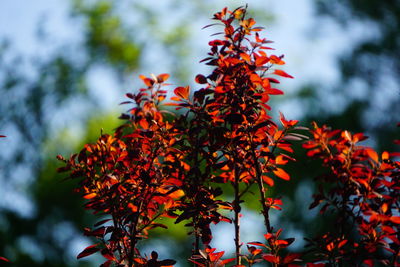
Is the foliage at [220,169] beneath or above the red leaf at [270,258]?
above

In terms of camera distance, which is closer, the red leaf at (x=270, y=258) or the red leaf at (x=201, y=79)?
the red leaf at (x=270, y=258)

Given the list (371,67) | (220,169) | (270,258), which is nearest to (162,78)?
(220,169)

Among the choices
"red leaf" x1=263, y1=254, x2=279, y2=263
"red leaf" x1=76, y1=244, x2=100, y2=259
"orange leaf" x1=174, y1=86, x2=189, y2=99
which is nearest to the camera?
"red leaf" x1=263, y1=254, x2=279, y2=263

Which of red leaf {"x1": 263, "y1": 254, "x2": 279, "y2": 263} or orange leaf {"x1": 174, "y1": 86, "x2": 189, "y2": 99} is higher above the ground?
orange leaf {"x1": 174, "y1": 86, "x2": 189, "y2": 99}

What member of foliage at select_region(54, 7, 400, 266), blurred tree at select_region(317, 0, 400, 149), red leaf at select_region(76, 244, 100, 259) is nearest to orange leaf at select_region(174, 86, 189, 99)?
foliage at select_region(54, 7, 400, 266)

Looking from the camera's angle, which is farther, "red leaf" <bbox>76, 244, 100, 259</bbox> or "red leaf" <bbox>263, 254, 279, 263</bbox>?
"red leaf" <bbox>76, 244, 100, 259</bbox>

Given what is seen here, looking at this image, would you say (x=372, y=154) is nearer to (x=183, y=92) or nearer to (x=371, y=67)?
(x=183, y=92)

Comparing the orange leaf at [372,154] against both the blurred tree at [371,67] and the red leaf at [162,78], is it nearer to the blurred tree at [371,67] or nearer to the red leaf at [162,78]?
the red leaf at [162,78]

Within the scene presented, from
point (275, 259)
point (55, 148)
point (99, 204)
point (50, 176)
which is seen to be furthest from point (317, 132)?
point (55, 148)

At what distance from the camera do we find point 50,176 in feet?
36.3

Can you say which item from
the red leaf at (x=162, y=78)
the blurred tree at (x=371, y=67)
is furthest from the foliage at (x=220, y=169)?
the blurred tree at (x=371, y=67)

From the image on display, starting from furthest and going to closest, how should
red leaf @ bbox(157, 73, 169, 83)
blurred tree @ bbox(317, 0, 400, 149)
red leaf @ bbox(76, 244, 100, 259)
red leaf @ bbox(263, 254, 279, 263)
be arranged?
blurred tree @ bbox(317, 0, 400, 149) → red leaf @ bbox(157, 73, 169, 83) → red leaf @ bbox(76, 244, 100, 259) → red leaf @ bbox(263, 254, 279, 263)

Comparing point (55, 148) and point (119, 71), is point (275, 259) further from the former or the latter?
point (119, 71)

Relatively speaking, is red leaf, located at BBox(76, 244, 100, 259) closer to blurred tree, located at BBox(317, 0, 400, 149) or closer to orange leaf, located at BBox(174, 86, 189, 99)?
orange leaf, located at BBox(174, 86, 189, 99)
